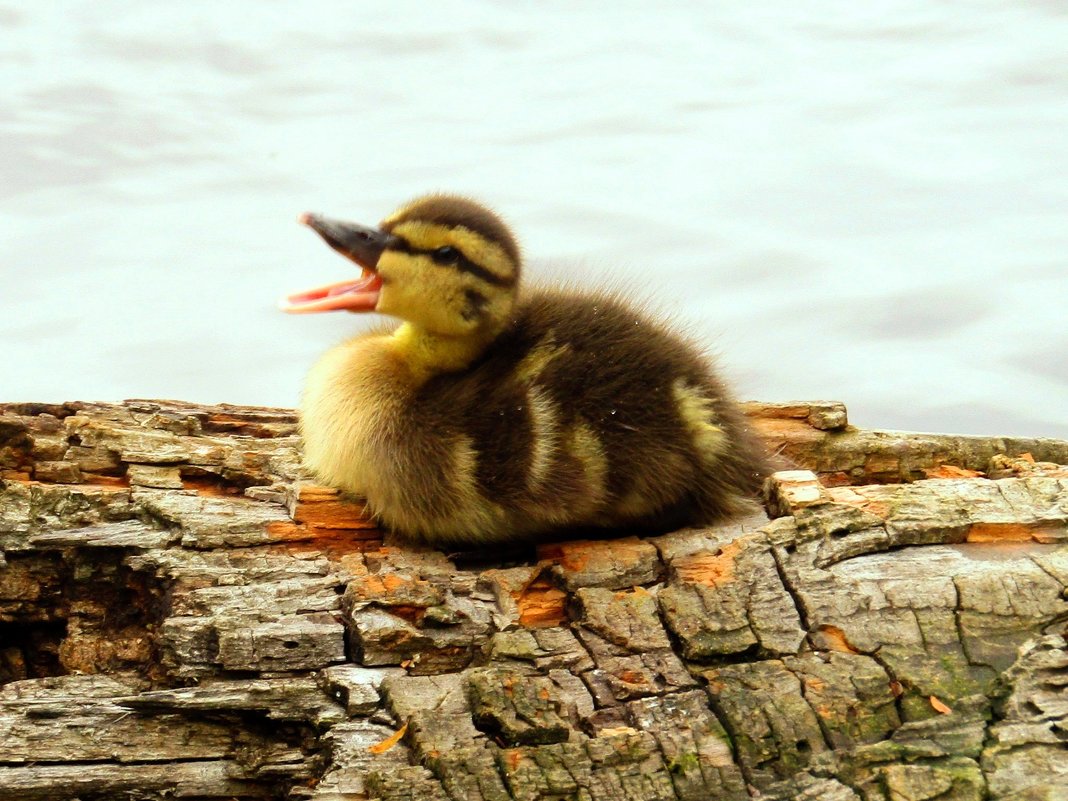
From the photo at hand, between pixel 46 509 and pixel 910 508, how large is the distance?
1.52m

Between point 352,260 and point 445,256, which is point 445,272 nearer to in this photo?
point 445,256

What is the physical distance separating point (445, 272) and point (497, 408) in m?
0.28

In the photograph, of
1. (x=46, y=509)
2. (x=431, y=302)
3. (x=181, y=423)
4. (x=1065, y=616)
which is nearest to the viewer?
(x=1065, y=616)

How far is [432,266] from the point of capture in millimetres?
2658

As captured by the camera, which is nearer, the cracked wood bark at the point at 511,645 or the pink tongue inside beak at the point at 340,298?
the cracked wood bark at the point at 511,645

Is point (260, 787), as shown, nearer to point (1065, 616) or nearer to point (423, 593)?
point (423, 593)

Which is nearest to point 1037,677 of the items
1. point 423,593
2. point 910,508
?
point 910,508

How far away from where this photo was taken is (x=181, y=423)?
9.62ft


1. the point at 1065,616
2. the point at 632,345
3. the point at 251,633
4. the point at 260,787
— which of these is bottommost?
the point at 260,787

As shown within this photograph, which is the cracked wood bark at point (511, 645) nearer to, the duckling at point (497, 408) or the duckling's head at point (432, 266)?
the duckling at point (497, 408)

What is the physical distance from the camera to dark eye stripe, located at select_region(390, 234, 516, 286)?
2.65m

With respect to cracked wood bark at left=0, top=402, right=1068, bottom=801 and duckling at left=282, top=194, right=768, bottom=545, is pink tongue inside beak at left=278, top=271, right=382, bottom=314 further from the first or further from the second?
cracked wood bark at left=0, top=402, right=1068, bottom=801

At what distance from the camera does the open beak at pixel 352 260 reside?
2.67 metres

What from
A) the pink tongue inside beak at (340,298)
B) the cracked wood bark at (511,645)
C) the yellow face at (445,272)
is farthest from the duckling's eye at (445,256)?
the cracked wood bark at (511,645)
